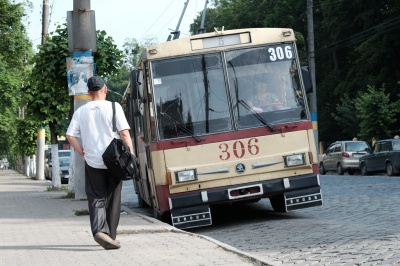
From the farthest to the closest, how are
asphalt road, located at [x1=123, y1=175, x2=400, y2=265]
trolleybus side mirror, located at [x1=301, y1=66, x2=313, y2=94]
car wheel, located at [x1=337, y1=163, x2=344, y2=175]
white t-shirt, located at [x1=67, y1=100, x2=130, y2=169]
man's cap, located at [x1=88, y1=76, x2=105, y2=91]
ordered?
car wheel, located at [x1=337, y1=163, x2=344, y2=175]
trolleybus side mirror, located at [x1=301, y1=66, x2=313, y2=94]
man's cap, located at [x1=88, y1=76, x2=105, y2=91]
white t-shirt, located at [x1=67, y1=100, x2=130, y2=169]
asphalt road, located at [x1=123, y1=175, x2=400, y2=265]

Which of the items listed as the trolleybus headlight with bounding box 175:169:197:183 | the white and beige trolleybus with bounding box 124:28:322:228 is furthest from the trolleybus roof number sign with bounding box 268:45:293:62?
the trolleybus headlight with bounding box 175:169:197:183

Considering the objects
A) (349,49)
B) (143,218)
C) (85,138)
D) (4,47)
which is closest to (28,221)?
(143,218)

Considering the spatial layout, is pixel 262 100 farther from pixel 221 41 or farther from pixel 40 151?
pixel 40 151

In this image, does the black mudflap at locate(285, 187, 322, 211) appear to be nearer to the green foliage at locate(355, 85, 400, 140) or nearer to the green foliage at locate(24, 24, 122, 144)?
the green foliage at locate(24, 24, 122, 144)

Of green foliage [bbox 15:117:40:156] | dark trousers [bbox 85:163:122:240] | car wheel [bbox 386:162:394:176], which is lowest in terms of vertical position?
dark trousers [bbox 85:163:122:240]

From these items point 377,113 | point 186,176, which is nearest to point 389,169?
point 377,113

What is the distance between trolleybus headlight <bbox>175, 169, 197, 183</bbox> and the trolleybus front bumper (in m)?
0.22

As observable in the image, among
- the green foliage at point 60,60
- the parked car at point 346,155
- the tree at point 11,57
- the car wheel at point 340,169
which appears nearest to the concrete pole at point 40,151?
the tree at point 11,57

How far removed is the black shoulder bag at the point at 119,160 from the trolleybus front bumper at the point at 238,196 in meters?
3.86

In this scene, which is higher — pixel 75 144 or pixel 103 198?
pixel 75 144

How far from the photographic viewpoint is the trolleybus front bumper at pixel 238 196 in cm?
1408

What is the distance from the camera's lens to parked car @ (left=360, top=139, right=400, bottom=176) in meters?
36.0

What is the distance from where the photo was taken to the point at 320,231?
1264 cm

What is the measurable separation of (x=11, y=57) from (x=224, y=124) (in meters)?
45.3
